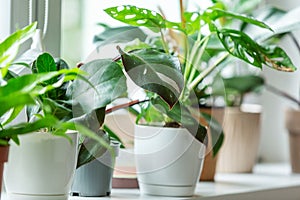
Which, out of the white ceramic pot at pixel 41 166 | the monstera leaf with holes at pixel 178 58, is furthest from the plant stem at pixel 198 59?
the white ceramic pot at pixel 41 166

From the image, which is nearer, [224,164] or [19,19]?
[19,19]

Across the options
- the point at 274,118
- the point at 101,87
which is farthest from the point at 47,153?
the point at 274,118

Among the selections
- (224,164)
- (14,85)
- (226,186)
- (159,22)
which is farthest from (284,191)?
(14,85)

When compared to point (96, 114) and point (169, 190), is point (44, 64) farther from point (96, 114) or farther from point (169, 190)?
point (169, 190)

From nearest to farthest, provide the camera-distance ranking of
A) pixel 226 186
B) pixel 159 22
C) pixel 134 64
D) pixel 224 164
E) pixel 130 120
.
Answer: pixel 134 64
pixel 159 22
pixel 130 120
pixel 226 186
pixel 224 164

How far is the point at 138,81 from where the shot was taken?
1.01 m

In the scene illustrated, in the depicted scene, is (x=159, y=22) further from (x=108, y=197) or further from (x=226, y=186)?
(x=226, y=186)

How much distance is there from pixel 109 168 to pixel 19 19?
12.6 inches

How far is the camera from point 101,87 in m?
0.99

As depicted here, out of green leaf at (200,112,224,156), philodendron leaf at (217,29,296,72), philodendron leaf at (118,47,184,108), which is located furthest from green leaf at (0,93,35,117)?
green leaf at (200,112,224,156)

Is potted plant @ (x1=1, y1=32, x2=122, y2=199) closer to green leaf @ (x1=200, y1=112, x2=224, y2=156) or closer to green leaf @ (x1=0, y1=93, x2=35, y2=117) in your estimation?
green leaf @ (x1=0, y1=93, x2=35, y2=117)

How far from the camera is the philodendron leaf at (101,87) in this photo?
979 millimetres

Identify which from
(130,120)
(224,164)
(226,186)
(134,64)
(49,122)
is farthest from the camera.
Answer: (224,164)

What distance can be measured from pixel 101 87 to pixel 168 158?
248 millimetres
